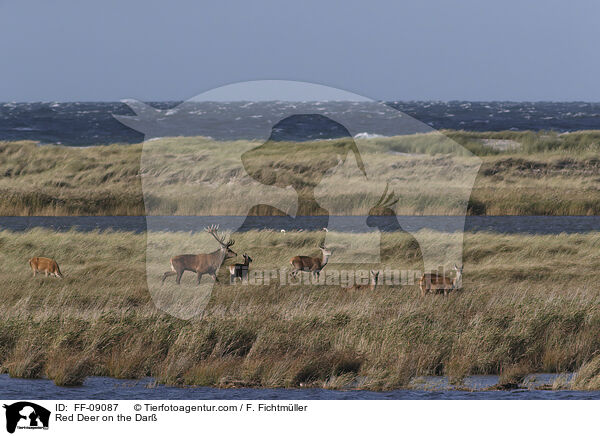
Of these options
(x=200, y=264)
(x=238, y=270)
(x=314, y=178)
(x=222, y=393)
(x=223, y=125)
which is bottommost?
(x=314, y=178)

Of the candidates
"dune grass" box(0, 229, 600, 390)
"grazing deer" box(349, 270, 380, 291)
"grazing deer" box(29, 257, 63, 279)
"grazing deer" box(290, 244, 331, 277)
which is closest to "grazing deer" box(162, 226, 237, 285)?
"dune grass" box(0, 229, 600, 390)

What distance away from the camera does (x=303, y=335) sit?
1378cm

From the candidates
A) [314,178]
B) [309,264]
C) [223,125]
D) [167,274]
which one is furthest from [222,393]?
[223,125]

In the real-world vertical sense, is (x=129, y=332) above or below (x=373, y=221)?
above

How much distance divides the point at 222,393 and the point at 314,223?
2634 cm

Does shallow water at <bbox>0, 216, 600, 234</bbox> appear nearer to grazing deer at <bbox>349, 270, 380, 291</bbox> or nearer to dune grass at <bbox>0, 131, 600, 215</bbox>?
dune grass at <bbox>0, 131, 600, 215</bbox>

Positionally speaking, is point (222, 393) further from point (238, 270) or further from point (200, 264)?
point (238, 270)

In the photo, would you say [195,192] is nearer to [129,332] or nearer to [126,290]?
[126,290]

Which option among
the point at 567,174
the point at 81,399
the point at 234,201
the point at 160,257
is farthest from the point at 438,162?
the point at 81,399

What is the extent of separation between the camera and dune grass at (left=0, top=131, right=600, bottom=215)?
43.9m

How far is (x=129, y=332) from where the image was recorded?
44.6ft

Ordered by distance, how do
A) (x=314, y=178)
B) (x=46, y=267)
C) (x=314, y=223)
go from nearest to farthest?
(x=46, y=267) < (x=314, y=223) < (x=314, y=178)

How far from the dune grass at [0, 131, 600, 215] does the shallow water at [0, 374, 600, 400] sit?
29991mm

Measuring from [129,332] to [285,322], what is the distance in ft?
8.23
